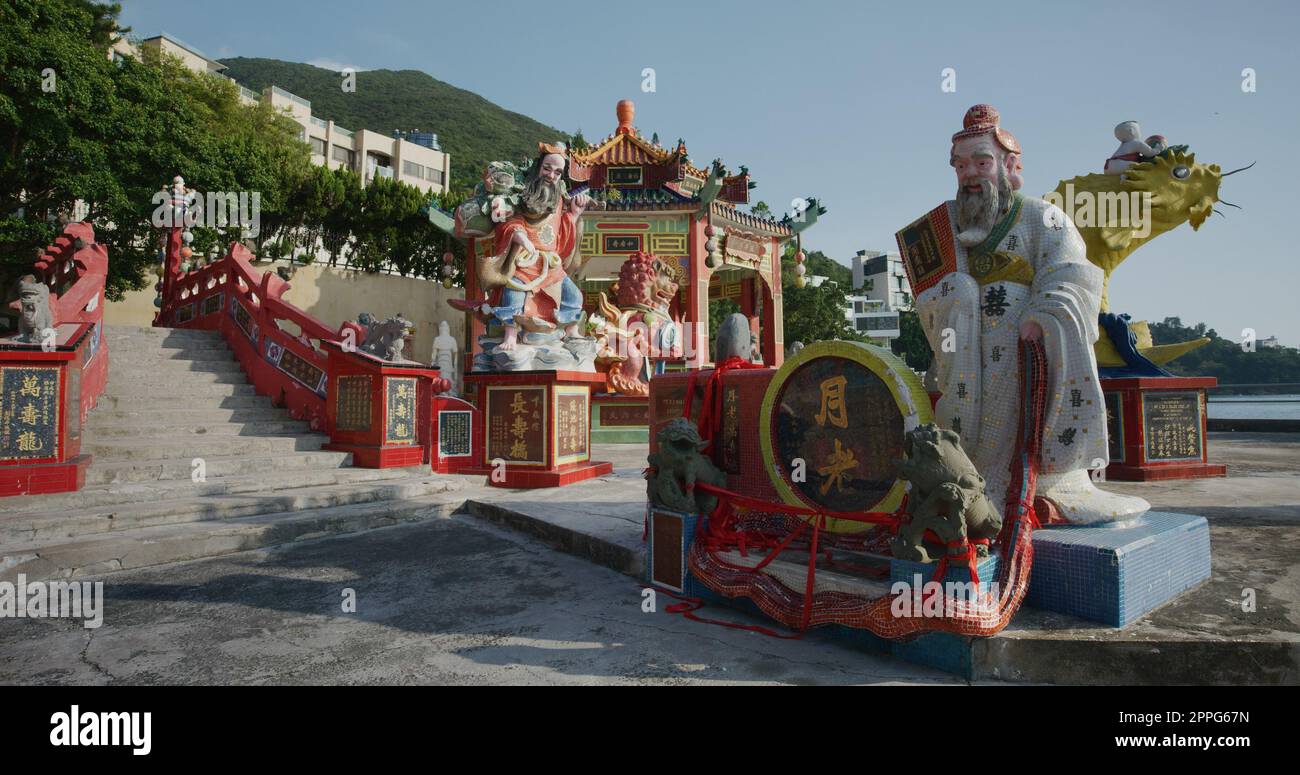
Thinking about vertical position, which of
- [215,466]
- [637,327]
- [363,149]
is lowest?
[215,466]

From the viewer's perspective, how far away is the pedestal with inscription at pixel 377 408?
836 centimetres

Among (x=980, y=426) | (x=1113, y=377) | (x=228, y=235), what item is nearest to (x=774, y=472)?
(x=980, y=426)

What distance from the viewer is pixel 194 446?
7773mm

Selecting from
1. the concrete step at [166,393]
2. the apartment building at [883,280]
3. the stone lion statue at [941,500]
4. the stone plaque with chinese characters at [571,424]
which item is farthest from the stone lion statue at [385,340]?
the apartment building at [883,280]

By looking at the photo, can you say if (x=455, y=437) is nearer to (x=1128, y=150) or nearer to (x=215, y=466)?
(x=215, y=466)

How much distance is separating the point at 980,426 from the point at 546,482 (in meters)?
5.59

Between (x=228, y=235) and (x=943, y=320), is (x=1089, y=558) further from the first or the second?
(x=228, y=235)

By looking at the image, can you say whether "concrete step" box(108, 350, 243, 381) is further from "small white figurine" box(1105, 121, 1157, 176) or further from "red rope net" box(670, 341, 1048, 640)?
"small white figurine" box(1105, 121, 1157, 176)

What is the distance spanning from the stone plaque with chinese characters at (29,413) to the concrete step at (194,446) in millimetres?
878

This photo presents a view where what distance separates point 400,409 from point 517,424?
160 centimetres

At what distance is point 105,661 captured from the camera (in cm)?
303

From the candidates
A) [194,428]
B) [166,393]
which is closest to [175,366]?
[166,393]

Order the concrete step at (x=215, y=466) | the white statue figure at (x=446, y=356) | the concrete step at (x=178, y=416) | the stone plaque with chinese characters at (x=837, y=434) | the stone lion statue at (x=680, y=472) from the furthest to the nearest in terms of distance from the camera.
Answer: the white statue figure at (x=446, y=356)
the concrete step at (x=178, y=416)
the concrete step at (x=215, y=466)
the stone lion statue at (x=680, y=472)
the stone plaque with chinese characters at (x=837, y=434)

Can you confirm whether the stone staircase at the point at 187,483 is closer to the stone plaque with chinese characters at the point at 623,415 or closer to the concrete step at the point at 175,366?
the concrete step at the point at 175,366
